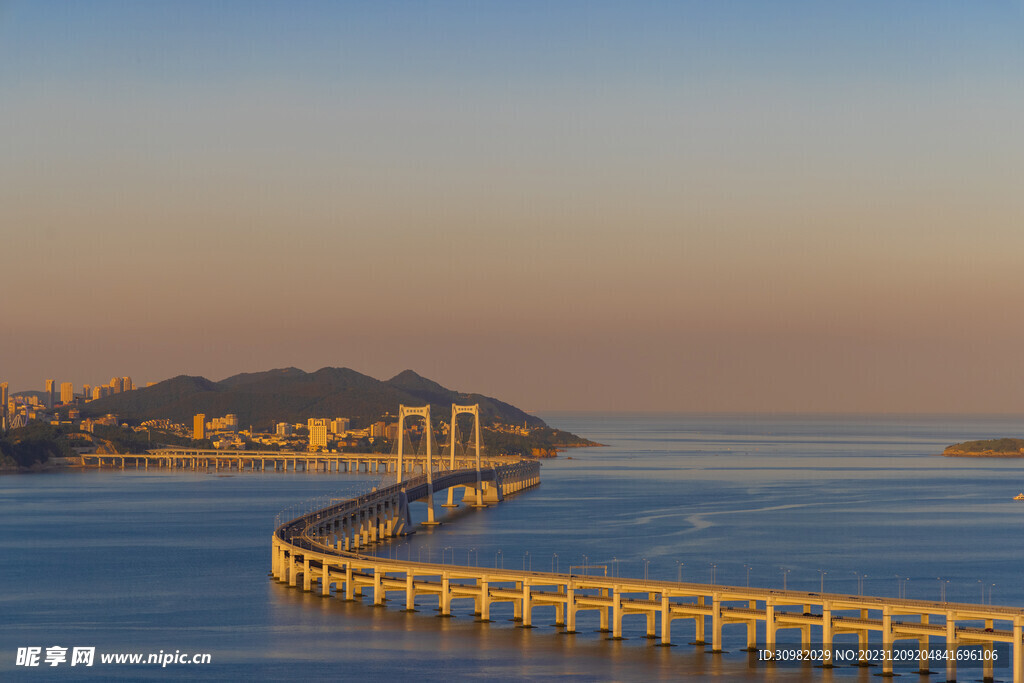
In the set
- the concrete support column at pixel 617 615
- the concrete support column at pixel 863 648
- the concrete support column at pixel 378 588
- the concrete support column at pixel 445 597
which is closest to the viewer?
the concrete support column at pixel 863 648

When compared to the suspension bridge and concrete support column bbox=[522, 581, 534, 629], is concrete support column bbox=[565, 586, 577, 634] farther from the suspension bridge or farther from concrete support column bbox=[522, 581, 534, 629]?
concrete support column bbox=[522, 581, 534, 629]

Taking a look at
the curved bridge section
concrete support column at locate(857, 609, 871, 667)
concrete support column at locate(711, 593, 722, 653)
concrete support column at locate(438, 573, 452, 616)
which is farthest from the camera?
concrete support column at locate(438, 573, 452, 616)

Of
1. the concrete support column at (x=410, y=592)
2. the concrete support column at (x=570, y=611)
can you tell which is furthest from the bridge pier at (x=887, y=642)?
the concrete support column at (x=410, y=592)

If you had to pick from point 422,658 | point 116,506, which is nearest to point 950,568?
point 422,658

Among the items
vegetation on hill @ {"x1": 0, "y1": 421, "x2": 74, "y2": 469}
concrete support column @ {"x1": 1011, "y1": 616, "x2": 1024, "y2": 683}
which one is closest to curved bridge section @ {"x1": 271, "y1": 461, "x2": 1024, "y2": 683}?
concrete support column @ {"x1": 1011, "y1": 616, "x2": 1024, "y2": 683}

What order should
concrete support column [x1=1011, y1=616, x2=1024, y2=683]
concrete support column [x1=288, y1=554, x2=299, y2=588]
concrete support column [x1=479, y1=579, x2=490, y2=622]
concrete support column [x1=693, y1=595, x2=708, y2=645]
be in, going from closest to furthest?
concrete support column [x1=1011, y1=616, x2=1024, y2=683] → concrete support column [x1=693, y1=595, x2=708, y2=645] → concrete support column [x1=479, y1=579, x2=490, y2=622] → concrete support column [x1=288, y1=554, x2=299, y2=588]

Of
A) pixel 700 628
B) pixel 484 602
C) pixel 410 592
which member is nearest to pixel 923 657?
pixel 700 628

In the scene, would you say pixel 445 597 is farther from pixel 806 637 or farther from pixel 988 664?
pixel 988 664

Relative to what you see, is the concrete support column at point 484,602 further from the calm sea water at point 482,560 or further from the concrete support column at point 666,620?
the concrete support column at point 666,620

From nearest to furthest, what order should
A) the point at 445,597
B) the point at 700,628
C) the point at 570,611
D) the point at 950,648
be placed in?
the point at 950,648
the point at 700,628
the point at 570,611
the point at 445,597
